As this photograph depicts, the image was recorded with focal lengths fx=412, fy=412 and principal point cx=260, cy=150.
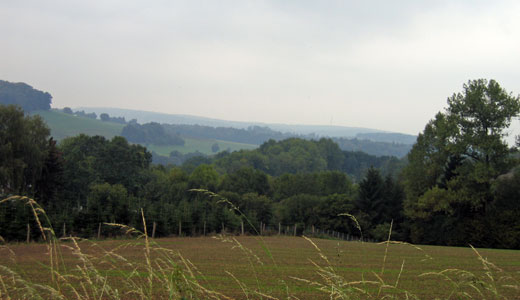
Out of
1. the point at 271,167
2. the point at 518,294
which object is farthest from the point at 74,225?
the point at 271,167

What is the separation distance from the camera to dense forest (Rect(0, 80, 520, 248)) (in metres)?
35.0

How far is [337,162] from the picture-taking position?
518 ft

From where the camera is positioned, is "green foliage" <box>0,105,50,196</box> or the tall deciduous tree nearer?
the tall deciduous tree

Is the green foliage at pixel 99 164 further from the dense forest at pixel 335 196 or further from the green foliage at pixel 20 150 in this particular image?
the green foliage at pixel 20 150

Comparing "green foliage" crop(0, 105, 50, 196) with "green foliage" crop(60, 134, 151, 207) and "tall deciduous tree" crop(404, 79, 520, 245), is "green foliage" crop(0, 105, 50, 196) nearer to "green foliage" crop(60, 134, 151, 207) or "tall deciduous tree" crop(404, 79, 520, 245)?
"green foliage" crop(60, 134, 151, 207)

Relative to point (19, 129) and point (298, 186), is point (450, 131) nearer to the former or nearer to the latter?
point (298, 186)

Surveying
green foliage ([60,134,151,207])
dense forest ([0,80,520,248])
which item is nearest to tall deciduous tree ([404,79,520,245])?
dense forest ([0,80,520,248])

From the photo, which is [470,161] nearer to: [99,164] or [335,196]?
[335,196]

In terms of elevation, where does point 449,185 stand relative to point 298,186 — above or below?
above

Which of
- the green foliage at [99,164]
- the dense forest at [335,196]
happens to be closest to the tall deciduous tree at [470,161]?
the dense forest at [335,196]

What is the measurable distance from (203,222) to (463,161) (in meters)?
27.2

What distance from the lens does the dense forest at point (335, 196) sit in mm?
35031

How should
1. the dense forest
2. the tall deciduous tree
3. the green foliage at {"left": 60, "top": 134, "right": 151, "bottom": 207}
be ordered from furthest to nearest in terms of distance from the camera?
the green foliage at {"left": 60, "top": 134, "right": 151, "bottom": 207}, the tall deciduous tree, the dense forest

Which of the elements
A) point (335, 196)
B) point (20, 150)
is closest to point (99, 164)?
point (20, 150)
